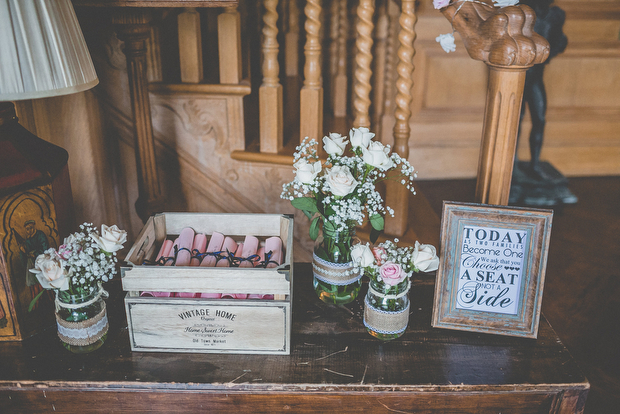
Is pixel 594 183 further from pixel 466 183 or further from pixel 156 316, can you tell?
pixel 156 316

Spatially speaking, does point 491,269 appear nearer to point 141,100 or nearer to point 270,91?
point 270,91

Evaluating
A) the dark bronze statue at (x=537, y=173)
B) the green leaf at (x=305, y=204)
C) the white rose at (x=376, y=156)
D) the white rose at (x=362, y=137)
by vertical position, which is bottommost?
the dark bronze statue at (x=537, y=173)

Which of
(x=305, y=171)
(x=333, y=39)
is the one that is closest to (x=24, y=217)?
(x=305, y=171)

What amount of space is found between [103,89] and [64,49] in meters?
0.89

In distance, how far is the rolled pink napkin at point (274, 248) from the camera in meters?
1.25

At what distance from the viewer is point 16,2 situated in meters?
0.97

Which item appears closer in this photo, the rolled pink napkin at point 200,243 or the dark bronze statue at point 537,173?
the rolled pink napkin at point 200,243

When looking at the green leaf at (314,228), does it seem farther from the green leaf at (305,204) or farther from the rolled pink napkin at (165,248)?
the rolled pink napkin at (165,248)

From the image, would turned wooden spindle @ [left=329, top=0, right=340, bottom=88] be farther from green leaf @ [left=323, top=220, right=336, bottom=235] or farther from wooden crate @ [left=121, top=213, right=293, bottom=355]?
wooden crate @ [left=121, top=213, right=293, bottom=355]

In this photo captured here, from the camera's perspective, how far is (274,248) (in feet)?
4.23

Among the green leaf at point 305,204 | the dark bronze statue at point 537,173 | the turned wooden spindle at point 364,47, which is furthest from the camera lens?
the dark bronze statue at point 537,173

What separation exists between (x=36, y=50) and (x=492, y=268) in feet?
3.53

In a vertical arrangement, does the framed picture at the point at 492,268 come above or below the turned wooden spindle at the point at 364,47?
below

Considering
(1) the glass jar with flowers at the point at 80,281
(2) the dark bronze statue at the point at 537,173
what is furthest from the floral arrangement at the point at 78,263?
(2) the dark bronze statue at the point at 537,173
